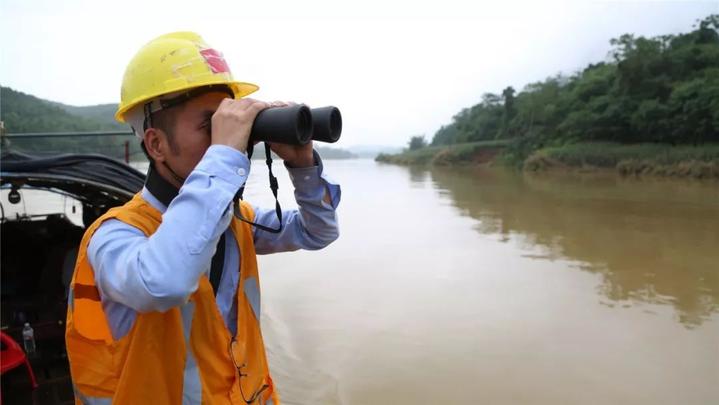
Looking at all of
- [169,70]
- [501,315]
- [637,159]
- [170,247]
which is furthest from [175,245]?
[637,159]

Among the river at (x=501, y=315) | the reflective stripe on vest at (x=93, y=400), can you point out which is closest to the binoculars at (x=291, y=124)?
the reflective stripe on vest at (x=93, y=400)

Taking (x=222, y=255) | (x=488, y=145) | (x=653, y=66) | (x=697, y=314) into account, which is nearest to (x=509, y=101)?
(x=488, y=145)

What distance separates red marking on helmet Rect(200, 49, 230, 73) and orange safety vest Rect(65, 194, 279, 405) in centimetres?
33

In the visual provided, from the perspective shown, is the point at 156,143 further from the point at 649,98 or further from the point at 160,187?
the point at 649,98

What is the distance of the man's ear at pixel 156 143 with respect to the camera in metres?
1.11

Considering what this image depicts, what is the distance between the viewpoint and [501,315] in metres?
5.18

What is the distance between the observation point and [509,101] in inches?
2121

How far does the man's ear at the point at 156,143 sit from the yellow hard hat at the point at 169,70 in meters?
0.07

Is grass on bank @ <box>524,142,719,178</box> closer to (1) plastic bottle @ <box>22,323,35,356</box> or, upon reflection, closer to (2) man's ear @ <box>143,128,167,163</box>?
(1) plastic bottle @ <box>22,323,35,356</box>

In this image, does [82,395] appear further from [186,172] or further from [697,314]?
[697,314]

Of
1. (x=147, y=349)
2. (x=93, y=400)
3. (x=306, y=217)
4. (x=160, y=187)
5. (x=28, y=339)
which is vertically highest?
(x=160, y=187)

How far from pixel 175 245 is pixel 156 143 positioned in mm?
348

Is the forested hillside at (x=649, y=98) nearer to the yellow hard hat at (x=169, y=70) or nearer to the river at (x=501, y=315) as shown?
the river at (x=501, y=315)

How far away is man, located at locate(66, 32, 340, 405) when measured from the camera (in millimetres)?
895
